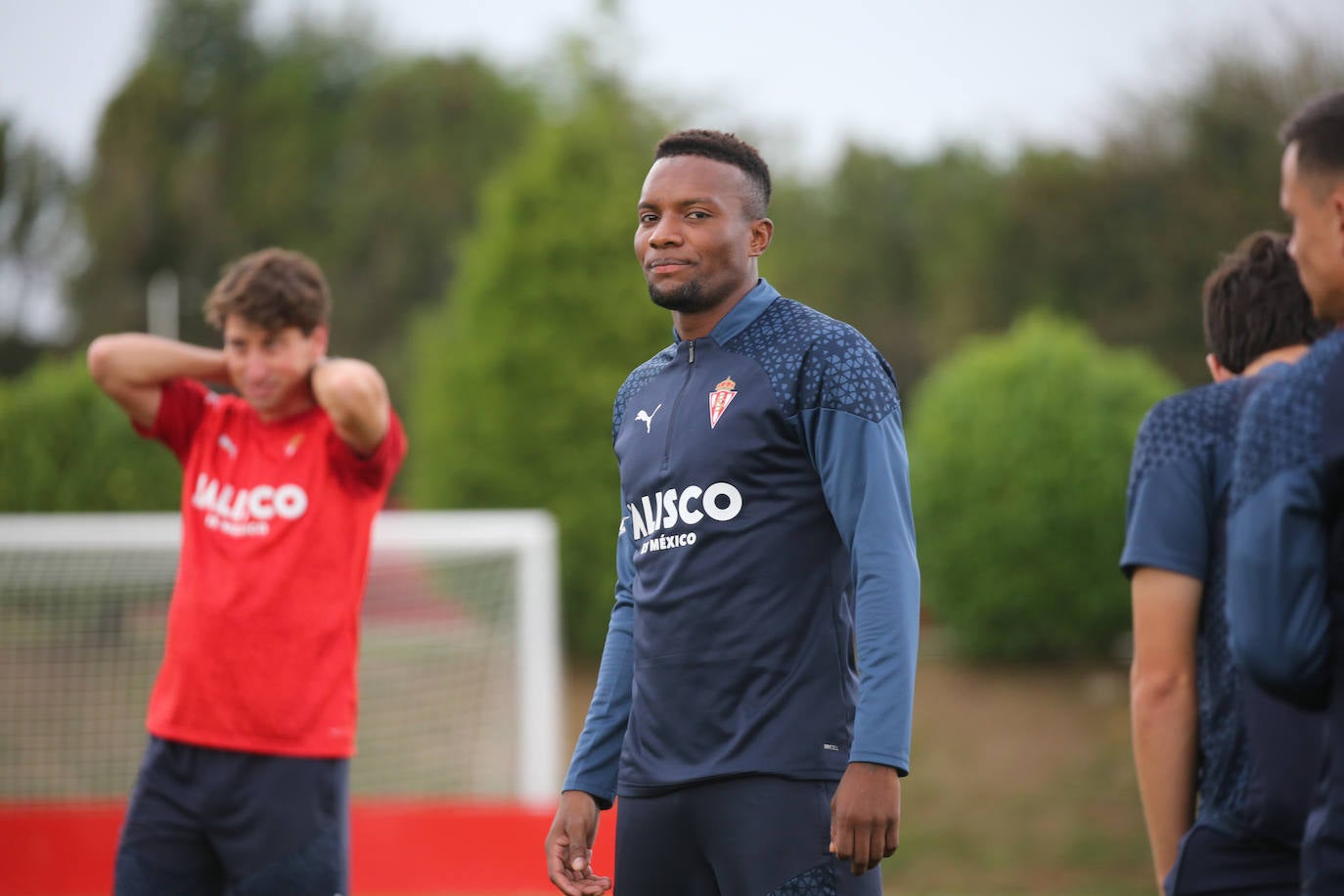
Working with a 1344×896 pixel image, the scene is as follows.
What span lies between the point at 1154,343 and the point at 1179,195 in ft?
8.06

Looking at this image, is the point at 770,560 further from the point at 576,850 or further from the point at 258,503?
the point at 258,503

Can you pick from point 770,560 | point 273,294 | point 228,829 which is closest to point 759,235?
point 770,560

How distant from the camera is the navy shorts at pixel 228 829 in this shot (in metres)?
3.78

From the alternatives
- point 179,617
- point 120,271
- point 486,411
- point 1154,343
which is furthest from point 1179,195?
point 120,271

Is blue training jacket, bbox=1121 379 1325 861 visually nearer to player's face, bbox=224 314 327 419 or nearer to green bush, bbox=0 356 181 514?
player's face, bbox=224 314 327 419

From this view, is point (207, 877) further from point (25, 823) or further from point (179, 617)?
point (25, 823)

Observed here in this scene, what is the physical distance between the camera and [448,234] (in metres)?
36.9

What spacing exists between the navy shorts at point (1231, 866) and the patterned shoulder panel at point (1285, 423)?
0.81 meters

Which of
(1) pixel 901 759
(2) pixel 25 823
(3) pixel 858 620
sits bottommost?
(2) pixel 25 823

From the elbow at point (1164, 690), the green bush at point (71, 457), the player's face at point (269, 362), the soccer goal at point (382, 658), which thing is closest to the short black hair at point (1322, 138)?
the elbow at point (1164, 690)

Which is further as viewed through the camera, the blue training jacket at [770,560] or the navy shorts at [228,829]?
the navy shorts at [228,829]

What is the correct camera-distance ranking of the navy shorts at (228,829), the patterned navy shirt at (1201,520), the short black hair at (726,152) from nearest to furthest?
the patterned navy shirt at (1201,520) → the short black hair at (726,152) → the navy shorts at (228,829)

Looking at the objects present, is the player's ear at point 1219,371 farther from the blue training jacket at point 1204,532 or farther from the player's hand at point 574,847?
the player's hand at point 574,847

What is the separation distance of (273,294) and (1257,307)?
2.75 meters
